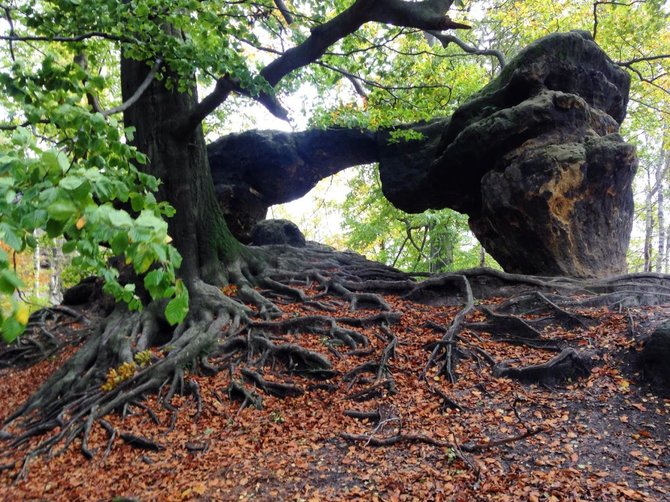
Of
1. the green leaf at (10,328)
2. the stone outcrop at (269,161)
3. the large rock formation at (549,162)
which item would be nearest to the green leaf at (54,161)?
the green leaf at (10,328)

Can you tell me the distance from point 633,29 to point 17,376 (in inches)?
665

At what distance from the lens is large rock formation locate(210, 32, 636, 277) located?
27.8 ft

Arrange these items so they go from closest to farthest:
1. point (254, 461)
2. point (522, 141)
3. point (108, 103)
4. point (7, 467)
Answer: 1. point (254, 461)
2. point (7, 467)
3. point (522, 141)
4. point (108, 103)

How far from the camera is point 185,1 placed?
511cm

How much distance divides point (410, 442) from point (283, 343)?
2.87m

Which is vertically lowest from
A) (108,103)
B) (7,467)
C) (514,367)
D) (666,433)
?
(7,467)

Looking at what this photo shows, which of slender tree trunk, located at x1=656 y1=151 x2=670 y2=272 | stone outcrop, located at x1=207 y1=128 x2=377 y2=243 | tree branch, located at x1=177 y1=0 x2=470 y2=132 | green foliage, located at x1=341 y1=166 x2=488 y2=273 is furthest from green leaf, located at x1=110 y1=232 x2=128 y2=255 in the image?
slender tree trunk, located at x1=656 y1=151 x2=670 y2=272

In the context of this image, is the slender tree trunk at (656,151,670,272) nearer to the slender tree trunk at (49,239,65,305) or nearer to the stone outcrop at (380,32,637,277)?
the stone outcrop at (380,32,637,277)

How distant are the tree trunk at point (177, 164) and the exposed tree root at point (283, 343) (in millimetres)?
710

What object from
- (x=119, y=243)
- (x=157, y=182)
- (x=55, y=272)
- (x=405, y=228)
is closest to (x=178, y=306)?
(x=119, y=243)

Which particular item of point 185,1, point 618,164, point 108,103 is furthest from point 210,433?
point 108,103

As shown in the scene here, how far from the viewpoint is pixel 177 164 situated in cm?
830

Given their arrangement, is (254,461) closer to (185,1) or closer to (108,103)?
(185,1)

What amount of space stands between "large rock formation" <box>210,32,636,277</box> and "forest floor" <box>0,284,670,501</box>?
2.93m
